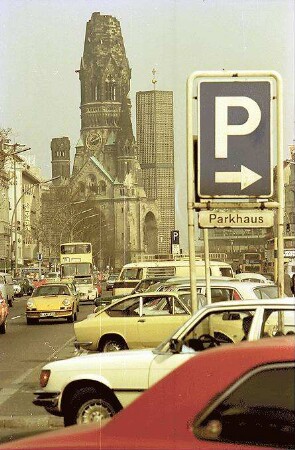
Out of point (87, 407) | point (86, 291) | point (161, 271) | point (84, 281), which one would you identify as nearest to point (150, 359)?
point (87, 407)

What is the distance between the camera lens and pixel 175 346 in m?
8.75

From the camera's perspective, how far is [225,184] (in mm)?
10719

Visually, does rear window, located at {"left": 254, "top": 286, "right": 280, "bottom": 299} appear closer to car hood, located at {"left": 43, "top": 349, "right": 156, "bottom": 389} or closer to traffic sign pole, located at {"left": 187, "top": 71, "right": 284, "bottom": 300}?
traffic sign pole, located at {"left": 187, "top": 71, "right": 284, "bottom": 300}

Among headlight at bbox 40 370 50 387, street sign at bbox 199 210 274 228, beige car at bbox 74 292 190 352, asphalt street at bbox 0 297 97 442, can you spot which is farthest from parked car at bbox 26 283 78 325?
headlight at bbox 40 370 50 387

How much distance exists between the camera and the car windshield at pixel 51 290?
3612cm

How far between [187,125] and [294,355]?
727cm

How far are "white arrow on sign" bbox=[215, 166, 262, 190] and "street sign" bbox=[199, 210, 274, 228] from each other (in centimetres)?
52

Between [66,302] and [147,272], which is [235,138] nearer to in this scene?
[66,302]

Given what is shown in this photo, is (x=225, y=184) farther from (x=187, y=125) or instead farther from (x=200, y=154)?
(x=187, y=125)

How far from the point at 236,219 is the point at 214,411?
23.0ft

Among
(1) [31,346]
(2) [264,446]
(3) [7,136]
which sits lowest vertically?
(1) [31,346]

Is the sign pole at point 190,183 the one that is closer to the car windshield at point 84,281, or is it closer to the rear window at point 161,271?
the rear window at point 161,271

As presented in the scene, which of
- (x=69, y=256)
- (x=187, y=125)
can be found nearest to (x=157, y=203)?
(x=69, y=256)

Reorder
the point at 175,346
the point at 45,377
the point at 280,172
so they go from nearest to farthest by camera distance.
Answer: the point at 175,346 → the point at 45,377 → the point at 280,172
